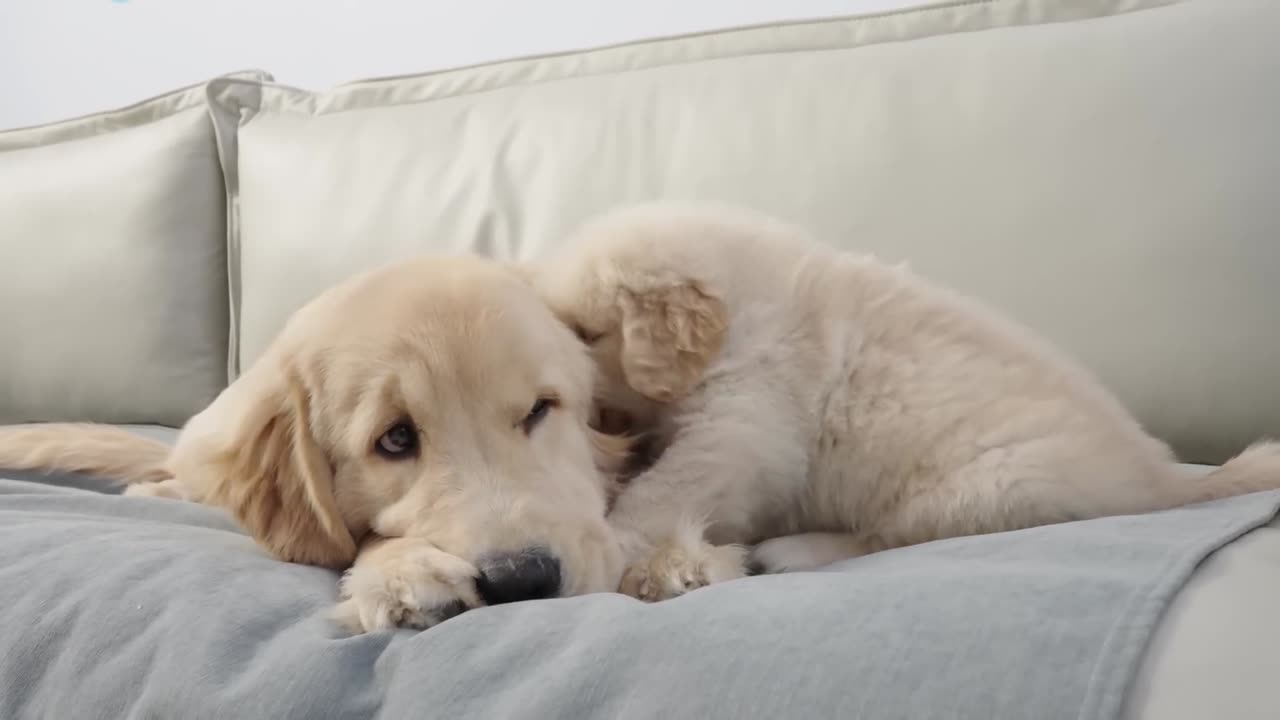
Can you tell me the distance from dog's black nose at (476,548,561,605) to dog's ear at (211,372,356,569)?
0.25 metres

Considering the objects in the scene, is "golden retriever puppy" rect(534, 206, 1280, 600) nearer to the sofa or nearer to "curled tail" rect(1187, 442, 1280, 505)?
"curled tail" rect(1187, 442, 1280, 505)

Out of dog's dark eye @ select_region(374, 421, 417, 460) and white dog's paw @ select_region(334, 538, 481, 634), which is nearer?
white dog's paw @ select_region(334, 538, 481, 634)

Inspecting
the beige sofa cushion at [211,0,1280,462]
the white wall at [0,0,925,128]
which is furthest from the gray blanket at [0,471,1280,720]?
the white wall at [0,0,925,128]

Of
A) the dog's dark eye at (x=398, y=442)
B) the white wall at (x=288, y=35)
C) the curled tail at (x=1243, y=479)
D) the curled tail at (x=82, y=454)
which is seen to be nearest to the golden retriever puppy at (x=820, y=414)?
the curled tail at (x=1243, y=479)

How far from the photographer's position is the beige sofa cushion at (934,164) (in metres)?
1.50

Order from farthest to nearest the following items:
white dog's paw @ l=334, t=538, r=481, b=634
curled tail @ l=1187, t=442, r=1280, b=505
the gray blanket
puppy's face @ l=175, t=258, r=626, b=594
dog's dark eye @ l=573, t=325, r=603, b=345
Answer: dog's dark eye @ l=573, t=325, r=603, b=345, curled tail @ l=1187, t=442, r=1280, b=505, puppy's face @ l=175, t=258, r=626, b=594, white dog's paw @ l=334, t=538, r=481, b=634, the gray blanket

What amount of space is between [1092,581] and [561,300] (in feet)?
2.52

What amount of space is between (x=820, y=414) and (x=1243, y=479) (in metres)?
0.50

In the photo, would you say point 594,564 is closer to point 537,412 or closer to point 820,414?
point 537,412

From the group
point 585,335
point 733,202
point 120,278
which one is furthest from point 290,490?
point 120,278

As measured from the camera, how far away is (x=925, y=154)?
169cm

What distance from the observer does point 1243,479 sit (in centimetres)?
114

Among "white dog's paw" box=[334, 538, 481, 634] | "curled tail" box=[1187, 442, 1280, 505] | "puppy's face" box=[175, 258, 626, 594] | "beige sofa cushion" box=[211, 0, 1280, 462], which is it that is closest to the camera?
"white dog's paw" box=[334, 538, 481, 634]

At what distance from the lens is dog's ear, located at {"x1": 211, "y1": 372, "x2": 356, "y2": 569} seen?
1093 millimetres
